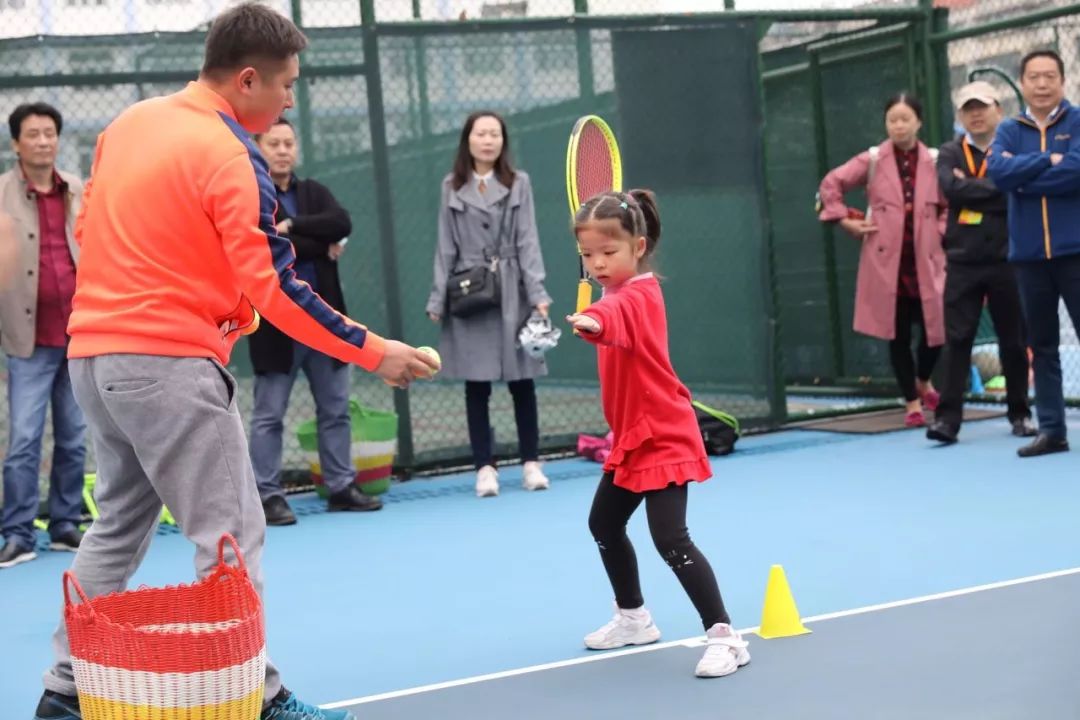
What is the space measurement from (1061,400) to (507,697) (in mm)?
4482

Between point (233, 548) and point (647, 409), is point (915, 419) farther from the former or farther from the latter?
point (233, 548)

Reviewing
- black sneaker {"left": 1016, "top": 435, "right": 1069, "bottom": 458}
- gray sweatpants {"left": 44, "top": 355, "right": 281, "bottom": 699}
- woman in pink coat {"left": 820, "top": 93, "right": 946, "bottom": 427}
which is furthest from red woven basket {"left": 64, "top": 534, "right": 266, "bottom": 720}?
woman in pink coat {"left": 820, "top": 93, "right": 946, "bottom": 427}

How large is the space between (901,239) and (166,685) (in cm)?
641

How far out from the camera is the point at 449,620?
4820 millimetres

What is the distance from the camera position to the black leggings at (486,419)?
7637 mm

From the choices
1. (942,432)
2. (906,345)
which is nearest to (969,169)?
(906,345)

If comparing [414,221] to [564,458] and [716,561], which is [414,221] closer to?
[564,458]

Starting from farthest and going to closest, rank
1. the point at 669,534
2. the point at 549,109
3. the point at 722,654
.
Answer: the point at 549,109 → the point at 669,534 → the point at 722,654

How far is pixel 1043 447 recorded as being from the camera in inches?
291

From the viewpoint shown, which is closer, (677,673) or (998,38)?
(677,673)

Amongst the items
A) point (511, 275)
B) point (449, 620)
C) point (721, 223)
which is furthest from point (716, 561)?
point (721, 223)

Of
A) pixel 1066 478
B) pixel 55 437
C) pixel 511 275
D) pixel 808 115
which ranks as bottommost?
pixel 1066 478

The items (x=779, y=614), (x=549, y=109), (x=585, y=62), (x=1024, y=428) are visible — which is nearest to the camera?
(x=779, y=614)

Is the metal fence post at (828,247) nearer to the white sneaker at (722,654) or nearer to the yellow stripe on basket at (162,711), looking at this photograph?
the white sneaker at (722,654)
